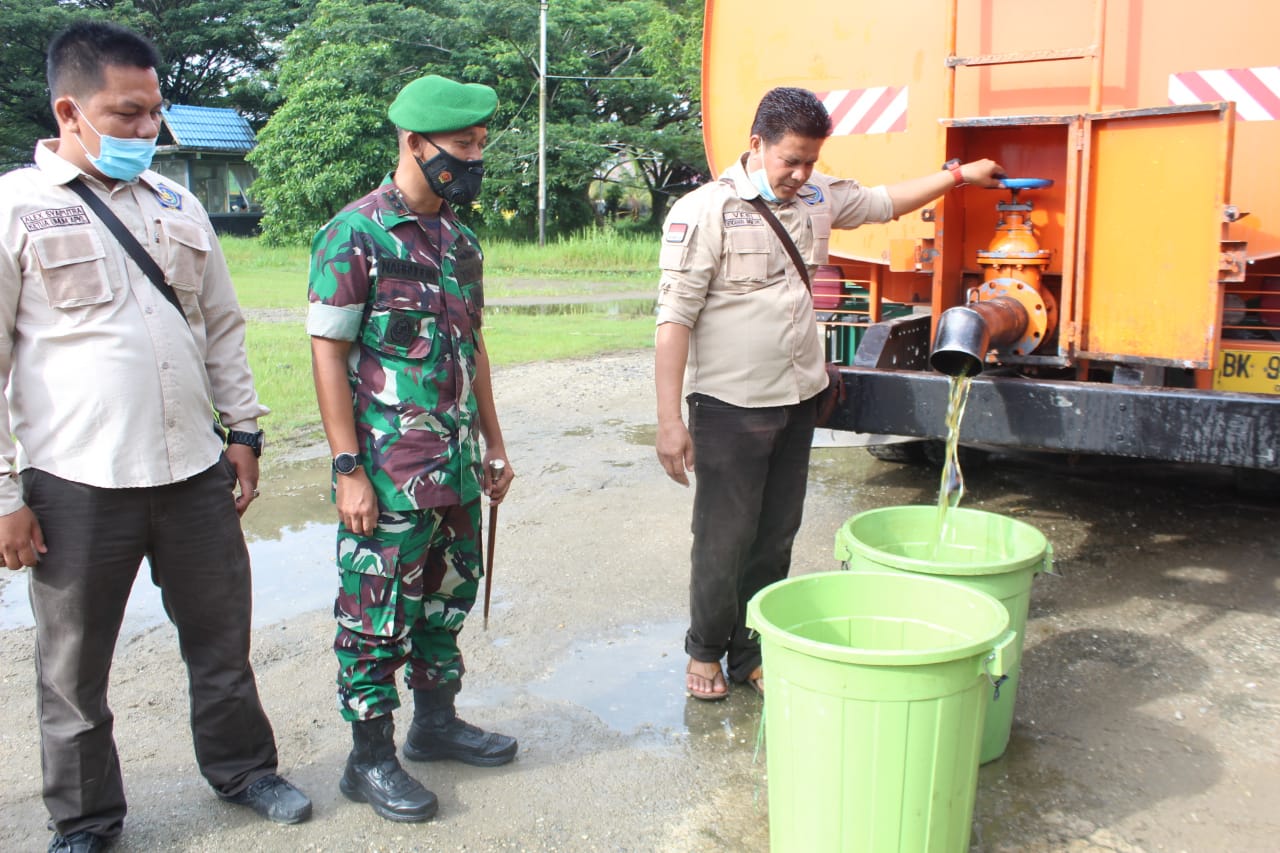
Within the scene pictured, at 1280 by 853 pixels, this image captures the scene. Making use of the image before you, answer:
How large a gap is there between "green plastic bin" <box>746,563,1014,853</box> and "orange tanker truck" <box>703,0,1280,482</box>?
1.39m

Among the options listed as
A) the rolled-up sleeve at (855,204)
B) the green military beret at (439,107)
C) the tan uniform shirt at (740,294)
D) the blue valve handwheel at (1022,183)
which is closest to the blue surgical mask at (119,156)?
the green military beret at (439,107)

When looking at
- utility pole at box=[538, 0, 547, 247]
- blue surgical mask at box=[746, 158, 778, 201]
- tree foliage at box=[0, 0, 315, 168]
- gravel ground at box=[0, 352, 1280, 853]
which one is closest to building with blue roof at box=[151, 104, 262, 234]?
tree foliage at box=[0, 0, 315, 168]

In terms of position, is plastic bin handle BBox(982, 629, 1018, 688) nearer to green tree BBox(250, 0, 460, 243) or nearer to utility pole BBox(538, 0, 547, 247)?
utility pole BBox(538, 0, 547, 247)

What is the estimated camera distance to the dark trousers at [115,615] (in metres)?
2.57

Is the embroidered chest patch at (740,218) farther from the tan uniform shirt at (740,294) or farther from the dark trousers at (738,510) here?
the dark trousers at (738,510)

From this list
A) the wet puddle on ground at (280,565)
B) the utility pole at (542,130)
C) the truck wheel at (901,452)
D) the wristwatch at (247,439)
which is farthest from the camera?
the utility pole at (542,130)

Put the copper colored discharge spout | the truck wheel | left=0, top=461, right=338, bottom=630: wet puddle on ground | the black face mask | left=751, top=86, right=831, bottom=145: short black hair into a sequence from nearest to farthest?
the black face mask
left=751, top=86, right=831, bottom=145: short black hair
the copper colored discharge spout
left=0, top=461, right=338, bottom=630: wet puddle on ground
the truck wheel

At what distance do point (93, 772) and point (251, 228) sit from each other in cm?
3172

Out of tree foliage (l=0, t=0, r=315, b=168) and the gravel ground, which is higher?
Answer: tree foliage (l=0, t=0, r=315, b=168)

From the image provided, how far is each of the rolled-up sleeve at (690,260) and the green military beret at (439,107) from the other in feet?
2.14

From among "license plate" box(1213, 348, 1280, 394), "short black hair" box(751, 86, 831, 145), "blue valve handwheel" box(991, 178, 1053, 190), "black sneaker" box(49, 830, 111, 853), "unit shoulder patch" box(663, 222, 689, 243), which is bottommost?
"black sneaker" box(49, 830, 111, 853)

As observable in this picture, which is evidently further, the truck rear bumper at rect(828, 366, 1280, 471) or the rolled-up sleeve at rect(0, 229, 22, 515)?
the truck rear bumper at rect(828, 366, 1280, 471)

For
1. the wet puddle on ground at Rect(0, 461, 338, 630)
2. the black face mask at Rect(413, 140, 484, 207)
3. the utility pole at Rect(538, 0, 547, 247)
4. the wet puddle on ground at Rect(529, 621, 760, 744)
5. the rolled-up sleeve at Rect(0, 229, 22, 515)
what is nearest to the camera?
the rolled-up sleeve at Rect(0, 229, 22, 515)

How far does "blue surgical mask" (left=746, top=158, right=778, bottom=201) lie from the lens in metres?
3.24
